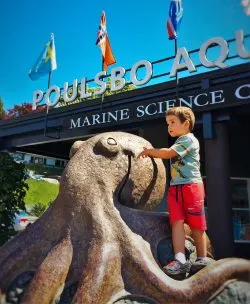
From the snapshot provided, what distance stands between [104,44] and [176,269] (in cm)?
1201

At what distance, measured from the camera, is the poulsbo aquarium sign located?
8.96 metres

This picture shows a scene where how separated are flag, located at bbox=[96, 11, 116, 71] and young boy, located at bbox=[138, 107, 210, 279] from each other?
10810mm

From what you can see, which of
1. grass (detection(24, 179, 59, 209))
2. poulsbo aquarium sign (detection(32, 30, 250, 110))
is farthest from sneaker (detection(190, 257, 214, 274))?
grass (detection(24, 179, 59, 209))

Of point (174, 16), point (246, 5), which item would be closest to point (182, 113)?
point (246, 5)

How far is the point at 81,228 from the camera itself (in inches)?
143

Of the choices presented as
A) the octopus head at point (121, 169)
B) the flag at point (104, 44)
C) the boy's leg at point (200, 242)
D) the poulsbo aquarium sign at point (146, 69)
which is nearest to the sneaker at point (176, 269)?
the boy's leg at point (200, 242)

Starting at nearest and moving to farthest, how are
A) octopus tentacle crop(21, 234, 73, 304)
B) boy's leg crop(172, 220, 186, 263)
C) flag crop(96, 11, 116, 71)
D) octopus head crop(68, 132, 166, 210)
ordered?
octopus tentacle crop(21, 234, 73, 304), boy's leg crop(172, 220, 186, 263), octopus head crop(68, 132, 166, 210), flag crop(96, 11, 116, 71)

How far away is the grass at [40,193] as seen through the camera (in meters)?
25.9

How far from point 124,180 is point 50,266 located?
117cm

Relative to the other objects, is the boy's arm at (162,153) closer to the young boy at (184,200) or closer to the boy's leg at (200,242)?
the young boy at (184,200)

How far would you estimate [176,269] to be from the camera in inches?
125

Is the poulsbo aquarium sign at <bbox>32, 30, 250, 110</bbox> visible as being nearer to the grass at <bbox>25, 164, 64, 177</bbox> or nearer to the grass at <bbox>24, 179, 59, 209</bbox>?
the grass at <bbox>24, 179, 59, 209</bbox>

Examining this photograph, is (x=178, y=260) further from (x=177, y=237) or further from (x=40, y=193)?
(x=40, y=193)

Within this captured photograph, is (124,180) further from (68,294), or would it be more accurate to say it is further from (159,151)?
(68,294)
